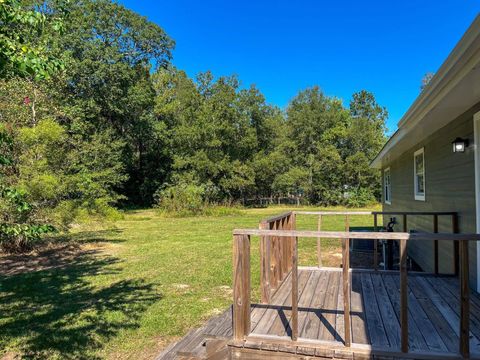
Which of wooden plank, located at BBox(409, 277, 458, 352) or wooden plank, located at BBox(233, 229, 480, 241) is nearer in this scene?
wooden plank, located at BBox(233, 229, 480, 241)

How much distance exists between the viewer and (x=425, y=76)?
3108cm

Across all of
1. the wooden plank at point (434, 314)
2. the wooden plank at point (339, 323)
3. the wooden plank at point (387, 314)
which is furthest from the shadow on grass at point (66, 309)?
the wooden plank at point (434, 314)

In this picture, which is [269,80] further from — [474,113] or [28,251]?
[474,113]

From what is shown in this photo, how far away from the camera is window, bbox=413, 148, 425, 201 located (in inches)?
258

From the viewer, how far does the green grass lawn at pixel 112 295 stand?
11.9ft

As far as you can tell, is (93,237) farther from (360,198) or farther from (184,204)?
(360,198)

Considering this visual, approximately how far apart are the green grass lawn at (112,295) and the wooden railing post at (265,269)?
1146mm

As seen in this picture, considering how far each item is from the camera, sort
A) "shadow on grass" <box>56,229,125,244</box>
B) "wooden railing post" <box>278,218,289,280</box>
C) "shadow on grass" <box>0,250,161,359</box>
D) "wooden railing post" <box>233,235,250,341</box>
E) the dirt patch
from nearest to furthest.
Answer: "wooden railing post" <box>233,235,250,341</box>
"shadow on grass" <box>0,250,161,359</box>
"wooden railing post" <box>278,218,289,280</box>
the dirt patch
"shadow on grass" <box>56,229,125,244</box>

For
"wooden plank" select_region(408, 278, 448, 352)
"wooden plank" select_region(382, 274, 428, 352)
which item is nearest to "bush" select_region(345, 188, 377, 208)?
"wooden plank" select_region(382, 274, 428, 352)

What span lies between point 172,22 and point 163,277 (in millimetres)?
22503

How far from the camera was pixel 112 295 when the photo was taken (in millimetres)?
5227

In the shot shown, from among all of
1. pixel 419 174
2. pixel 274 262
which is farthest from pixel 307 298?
pixel 419 174

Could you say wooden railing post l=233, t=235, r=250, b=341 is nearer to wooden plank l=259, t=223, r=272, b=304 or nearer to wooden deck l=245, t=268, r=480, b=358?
wooden deck l=245, t=268, r=480, b=358

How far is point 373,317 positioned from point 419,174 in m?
4.73
